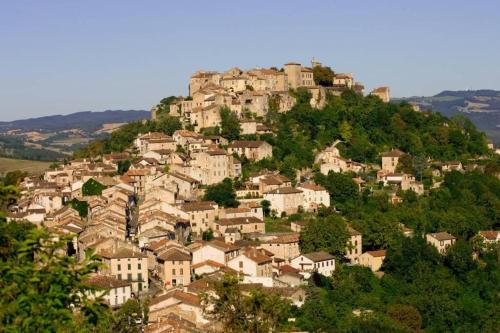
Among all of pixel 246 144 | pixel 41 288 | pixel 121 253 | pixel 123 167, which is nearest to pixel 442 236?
pixel 246 144

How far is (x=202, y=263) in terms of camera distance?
42.2m

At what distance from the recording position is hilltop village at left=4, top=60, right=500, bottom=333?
1583 inches

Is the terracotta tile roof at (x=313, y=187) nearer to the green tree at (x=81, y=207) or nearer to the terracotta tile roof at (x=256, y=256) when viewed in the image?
the terracotta tile roof at (x=256, y=256)

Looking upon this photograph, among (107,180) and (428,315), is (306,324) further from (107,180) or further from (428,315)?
(107,180)

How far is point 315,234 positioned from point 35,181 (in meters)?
22.4

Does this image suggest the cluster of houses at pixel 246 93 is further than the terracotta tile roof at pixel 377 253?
Yes

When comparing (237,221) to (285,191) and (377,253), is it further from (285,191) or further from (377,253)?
(377,253)

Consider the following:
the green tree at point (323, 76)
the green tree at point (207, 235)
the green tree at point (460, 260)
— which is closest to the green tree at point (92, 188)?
the green tree at point (207, 235)

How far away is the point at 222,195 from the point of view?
51.1 meters

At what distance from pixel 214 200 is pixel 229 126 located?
1055cm

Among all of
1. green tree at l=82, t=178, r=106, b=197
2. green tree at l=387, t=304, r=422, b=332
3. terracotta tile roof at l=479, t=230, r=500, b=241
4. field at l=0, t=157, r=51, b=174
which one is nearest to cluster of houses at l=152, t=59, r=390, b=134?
green tree at l=82, t=178, r=106, b=197

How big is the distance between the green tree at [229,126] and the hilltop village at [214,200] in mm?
96

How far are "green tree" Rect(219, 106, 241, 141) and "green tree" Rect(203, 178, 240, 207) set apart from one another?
835 centimetres

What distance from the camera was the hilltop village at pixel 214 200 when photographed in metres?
40.2
